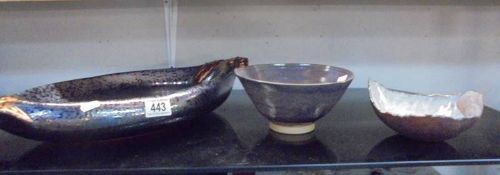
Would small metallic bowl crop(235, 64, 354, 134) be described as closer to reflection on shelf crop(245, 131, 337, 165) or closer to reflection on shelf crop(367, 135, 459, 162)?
reflection on shelf crop(245, 131, 337, 165)

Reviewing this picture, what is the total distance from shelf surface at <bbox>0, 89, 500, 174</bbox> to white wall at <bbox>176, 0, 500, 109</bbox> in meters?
0.37

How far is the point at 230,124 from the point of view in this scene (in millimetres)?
932

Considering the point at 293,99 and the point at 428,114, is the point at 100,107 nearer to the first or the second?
the point at 293,99

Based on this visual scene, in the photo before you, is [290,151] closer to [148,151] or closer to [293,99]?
[293,99]

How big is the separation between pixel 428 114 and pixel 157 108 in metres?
0.50

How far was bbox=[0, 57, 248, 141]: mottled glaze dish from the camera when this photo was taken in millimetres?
702

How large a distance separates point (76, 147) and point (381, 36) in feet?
2.95

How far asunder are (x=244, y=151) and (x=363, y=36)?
2.15 ft

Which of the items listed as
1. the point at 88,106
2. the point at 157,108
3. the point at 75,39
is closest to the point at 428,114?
the point at 157,108

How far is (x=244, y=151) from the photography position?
29.8 inches

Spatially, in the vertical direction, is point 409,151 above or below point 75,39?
below

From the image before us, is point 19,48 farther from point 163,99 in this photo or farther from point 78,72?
point 163,99

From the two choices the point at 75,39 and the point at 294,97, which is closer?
the point at 294,97

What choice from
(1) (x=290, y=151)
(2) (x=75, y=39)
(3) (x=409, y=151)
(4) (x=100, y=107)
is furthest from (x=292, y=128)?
(2) (x=75, y=39)
